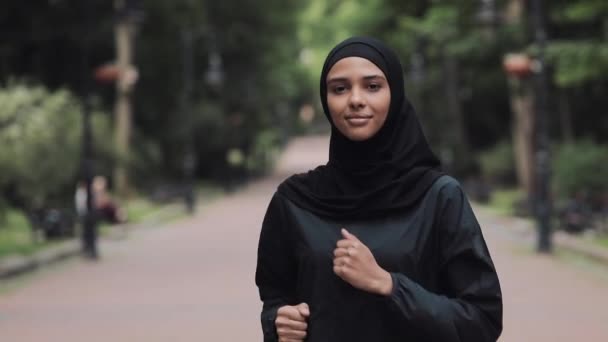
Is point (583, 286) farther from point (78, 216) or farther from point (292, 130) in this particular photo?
point (292, 130)

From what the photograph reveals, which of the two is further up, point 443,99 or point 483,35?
point 483,35

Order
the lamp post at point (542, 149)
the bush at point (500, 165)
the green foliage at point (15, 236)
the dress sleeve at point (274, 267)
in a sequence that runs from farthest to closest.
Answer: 1. the bush at point (500, 165)
2. the lamp post at point (542, 149)
3. the green foliage at point (15, 236)
4. the dress sleeve at point (274, 267)

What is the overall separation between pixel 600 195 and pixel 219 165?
3739 cm

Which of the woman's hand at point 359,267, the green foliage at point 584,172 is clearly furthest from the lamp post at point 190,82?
the woman's hand at point 359,267

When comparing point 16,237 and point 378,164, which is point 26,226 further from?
point 378,164

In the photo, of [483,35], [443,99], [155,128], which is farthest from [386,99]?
[155,128]

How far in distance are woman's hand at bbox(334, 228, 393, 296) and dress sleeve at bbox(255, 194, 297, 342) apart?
357 mm

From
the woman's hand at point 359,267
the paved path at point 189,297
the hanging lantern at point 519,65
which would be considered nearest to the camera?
the woman's hand at point 359,267

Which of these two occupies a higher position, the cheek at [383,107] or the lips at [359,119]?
the cheek at [383,107]

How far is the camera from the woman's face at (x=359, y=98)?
334cm

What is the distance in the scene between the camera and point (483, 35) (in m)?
33.0

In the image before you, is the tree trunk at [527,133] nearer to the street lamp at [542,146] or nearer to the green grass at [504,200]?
the green grass at [504,200]

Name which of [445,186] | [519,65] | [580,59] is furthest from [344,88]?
[519,65]

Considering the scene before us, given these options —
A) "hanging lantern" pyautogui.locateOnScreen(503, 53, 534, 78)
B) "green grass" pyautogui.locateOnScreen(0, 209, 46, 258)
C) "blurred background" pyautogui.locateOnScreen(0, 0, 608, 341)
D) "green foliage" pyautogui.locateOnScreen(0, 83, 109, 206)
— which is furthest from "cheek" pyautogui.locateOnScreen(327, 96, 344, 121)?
"green foliage" pyautogui.locateOnScreen(0, 83, 109, 206)
